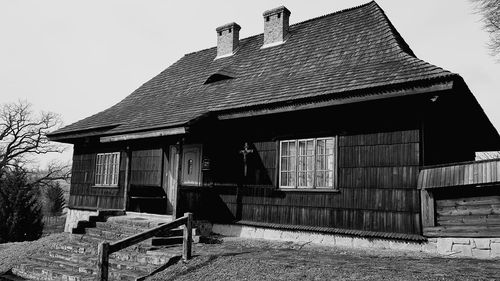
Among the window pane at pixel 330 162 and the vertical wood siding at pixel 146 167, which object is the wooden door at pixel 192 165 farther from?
the window pane at pixel 330 162

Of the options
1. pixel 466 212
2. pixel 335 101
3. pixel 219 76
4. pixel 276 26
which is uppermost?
pixel 276 26

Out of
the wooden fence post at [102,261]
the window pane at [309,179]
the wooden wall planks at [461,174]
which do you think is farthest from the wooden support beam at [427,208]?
the wooden fence post at [102,261]

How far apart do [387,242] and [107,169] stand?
11531 millimetres

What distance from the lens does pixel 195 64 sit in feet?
58.2

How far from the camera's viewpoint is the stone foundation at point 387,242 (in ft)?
26.9

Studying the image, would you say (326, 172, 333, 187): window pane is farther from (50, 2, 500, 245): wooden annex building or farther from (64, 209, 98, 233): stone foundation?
(64, 209, 98, 233): stone foundation

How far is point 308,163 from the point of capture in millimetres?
10789

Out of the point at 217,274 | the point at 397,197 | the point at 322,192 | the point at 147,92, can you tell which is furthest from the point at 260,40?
the point at 217,274

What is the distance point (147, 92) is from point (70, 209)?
6.26 m

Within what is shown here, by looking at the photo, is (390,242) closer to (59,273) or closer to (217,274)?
(217,274)

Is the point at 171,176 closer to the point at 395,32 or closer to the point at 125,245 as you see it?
the point at 125,245

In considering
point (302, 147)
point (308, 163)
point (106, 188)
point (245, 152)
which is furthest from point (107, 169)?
point (308, 163)

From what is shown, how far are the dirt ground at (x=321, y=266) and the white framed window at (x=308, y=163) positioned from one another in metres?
1.81

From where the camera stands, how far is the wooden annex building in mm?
9250
